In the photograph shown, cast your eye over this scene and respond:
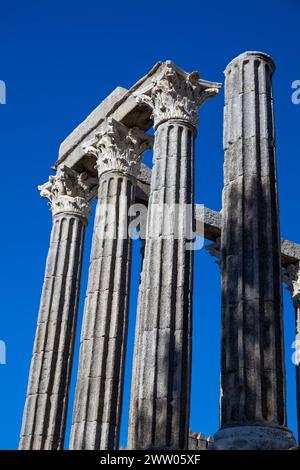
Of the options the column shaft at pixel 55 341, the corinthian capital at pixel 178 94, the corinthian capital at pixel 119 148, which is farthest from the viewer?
the corinthian capital at pixel 119 148

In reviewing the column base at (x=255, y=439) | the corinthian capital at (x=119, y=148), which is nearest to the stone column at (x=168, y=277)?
the corinthian capital at (x=119, y=148)

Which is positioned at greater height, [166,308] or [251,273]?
[166,308]

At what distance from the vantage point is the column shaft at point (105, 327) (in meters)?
21.2

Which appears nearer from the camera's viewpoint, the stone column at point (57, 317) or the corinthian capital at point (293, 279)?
the stone column at point (57, 317)

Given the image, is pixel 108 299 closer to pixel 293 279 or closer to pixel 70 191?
pixel 70 191

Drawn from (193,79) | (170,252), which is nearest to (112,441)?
(170,252)

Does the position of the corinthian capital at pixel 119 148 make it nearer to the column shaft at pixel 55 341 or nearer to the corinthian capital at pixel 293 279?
the column shaft at pixel 55 341

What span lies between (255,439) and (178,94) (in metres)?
11.6

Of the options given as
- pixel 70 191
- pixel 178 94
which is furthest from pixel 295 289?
pixel 178 94

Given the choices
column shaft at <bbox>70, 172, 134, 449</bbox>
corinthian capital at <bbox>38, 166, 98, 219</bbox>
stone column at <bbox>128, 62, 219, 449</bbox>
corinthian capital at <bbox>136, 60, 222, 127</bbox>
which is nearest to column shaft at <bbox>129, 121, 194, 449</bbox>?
stone column at <bbox>128, 62, 219, 449</bbox>

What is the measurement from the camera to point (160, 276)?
1970cm

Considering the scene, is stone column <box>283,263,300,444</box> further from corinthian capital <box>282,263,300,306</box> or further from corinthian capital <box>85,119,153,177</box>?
corinthian capital <box>85,119,153,177</box>

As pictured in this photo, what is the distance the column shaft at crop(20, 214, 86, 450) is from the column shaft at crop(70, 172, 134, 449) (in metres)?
2.25

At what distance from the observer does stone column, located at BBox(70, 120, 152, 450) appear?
69.9 ft
